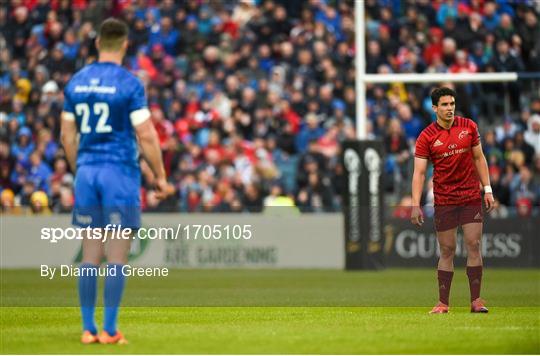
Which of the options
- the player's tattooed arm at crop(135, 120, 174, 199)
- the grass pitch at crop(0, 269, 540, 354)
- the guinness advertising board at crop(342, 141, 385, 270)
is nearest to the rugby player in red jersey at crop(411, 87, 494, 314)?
the grass pitch at crop(0, 269, 540, 354)

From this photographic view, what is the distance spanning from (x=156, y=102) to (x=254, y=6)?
2900mm

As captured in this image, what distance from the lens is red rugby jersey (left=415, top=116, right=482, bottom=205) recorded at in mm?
12133

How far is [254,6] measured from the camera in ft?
88.5

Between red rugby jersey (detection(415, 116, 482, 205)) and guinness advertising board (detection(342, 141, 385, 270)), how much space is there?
31.2 ft

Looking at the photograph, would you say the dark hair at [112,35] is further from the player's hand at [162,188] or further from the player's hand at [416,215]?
the player's hand at [416,215]

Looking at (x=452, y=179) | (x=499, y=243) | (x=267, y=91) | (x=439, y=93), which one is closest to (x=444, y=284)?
(x=452, y=179)

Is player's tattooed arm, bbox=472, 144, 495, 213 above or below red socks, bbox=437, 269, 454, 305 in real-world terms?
above

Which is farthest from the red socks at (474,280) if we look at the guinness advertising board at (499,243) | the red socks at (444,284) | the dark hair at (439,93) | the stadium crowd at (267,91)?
the stadium crowd at (267,91)

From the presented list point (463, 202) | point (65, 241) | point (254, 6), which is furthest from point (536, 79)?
point (463, 202)

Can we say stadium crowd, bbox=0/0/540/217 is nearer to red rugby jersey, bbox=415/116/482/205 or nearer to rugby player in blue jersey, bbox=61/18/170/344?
red rugby jersey, bbox=415/116/482/205

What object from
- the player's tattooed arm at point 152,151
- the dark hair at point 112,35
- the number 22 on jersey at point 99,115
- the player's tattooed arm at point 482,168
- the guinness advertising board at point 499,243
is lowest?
the guinness advertising board at point 499,243

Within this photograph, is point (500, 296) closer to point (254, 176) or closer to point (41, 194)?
point (254, 176)

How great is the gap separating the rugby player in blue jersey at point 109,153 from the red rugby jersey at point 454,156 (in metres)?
3.71

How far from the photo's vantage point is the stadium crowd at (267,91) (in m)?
23.4
